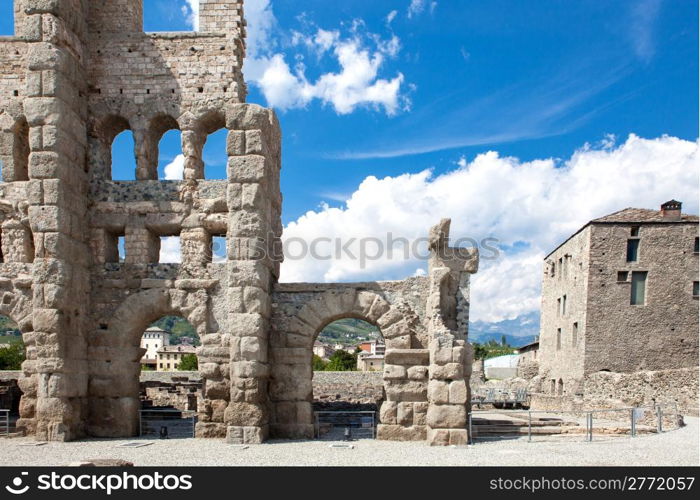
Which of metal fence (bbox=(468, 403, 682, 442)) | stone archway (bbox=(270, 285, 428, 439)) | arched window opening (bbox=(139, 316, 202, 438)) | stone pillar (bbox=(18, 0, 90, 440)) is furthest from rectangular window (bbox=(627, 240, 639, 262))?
stone pillar (bbox=(18, 0, 90, 440))

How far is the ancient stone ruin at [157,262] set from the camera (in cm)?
1355

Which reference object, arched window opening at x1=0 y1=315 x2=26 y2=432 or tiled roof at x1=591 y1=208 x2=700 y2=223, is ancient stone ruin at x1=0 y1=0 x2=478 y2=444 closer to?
arched window opening at x1=0 y1=315 x2=26 y2=432

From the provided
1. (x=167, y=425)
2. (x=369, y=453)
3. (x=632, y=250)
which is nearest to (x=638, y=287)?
(x=632, y=250)

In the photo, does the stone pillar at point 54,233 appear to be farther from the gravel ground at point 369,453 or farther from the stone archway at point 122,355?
the gravel ground at point 369,453

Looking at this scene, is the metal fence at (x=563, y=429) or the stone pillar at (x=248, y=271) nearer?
the stone pillar at (x=248, y=271)

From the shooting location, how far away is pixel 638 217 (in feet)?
85.7

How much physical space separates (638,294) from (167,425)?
2013cm

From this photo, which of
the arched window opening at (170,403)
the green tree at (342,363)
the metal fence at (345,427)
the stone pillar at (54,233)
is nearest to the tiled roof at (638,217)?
the metal fence at (345,427)

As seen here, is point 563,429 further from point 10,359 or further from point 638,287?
point 10,359

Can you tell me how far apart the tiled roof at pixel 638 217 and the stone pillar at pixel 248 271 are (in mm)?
17599
